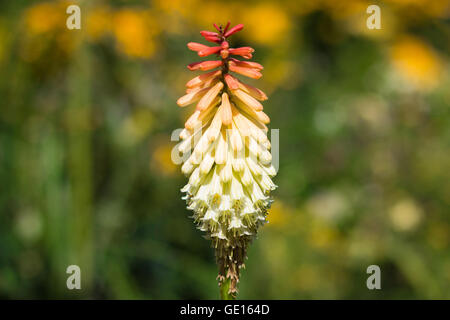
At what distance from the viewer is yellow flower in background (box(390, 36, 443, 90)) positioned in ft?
25.8

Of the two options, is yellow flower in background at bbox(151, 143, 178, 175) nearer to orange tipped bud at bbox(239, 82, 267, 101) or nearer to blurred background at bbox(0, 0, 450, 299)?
blurred background at bbox(0, 0, 450, 299)

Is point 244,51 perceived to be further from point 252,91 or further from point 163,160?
point 163,160

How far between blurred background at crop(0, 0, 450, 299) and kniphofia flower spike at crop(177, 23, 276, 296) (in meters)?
2.14

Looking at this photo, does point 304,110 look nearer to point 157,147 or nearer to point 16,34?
point 157,147

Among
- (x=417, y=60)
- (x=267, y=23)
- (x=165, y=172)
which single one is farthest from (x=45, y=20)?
(x=417, y=60)

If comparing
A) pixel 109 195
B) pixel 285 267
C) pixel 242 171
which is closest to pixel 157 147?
pixel 109 195

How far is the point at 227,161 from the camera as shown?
2.70 m

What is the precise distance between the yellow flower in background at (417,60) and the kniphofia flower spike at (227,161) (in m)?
5.58

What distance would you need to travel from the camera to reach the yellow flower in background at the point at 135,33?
19.8 feet

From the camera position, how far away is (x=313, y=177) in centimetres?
645

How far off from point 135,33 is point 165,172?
1.87m

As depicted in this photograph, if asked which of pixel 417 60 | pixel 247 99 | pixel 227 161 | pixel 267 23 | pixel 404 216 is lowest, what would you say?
pixel 404 216

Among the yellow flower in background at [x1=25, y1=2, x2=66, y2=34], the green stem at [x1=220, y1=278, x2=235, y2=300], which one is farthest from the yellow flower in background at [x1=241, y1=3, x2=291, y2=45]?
the green stem at [x1=220, y1=278, x2=235, y2=300]

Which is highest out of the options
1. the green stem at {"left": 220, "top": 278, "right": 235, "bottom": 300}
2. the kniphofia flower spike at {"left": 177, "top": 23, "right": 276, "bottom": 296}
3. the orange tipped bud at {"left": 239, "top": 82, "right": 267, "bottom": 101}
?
the orange tipped bud at {"left": 239, "top": 82, "right": 267, "bottom": 101}
